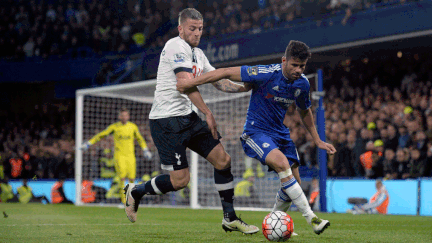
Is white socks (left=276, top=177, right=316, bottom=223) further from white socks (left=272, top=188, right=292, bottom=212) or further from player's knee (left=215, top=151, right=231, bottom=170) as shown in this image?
player's knee (left=215, top=151, right=231, bottom=170)

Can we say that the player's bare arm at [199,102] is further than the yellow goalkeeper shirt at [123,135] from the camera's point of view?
No

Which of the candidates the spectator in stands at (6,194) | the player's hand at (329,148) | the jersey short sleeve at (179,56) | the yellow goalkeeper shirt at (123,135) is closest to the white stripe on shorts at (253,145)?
the player's hand at (329,148)

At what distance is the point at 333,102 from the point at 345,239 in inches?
452

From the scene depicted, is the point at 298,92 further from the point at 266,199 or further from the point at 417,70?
the point at 417,70

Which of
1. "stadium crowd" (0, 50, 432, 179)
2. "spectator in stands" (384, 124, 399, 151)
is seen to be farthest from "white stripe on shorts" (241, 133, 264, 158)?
"spectator in stands" (384, 124, 399, 151)

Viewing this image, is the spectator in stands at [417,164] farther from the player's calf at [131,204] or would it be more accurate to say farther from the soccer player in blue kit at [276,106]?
the player's calf at [131,204]

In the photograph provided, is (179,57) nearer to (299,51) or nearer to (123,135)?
(299,51)

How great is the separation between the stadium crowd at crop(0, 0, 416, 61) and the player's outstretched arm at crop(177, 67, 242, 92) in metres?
15.8

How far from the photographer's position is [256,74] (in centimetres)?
512

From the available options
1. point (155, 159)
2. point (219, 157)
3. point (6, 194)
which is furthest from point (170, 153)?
point (6, 194)

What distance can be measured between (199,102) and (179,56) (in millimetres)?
511

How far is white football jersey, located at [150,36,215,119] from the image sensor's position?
5.31 m

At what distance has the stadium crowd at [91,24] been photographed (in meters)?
22.8

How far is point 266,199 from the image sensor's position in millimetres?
11648
